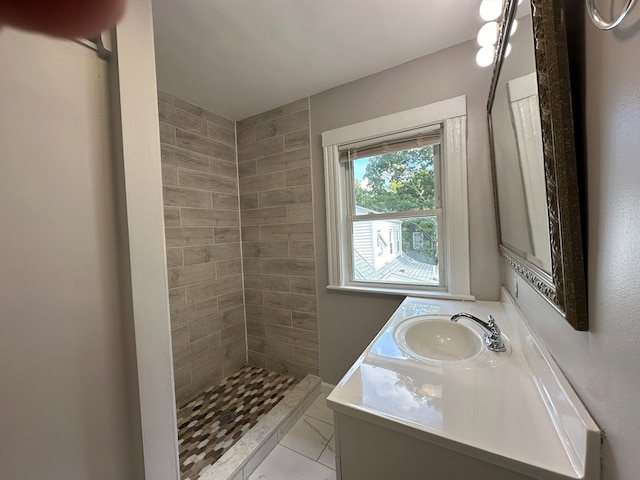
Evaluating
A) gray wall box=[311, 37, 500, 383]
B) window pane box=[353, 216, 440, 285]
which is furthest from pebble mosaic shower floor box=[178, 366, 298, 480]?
window pane box=[353, 216, 440, 285]

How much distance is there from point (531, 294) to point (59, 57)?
1.52 m

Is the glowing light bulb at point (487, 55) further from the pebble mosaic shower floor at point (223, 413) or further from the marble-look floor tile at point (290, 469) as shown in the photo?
the pebble mosaic shower floor at point (223, 413)

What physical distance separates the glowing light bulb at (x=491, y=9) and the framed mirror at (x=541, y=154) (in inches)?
7.8

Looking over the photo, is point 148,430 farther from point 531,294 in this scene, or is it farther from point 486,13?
point 486,13

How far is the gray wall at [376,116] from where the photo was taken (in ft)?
4.67

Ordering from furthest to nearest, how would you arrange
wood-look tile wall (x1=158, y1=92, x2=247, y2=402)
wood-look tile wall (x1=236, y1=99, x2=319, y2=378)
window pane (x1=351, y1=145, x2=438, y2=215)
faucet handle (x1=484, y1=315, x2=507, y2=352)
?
wood-look tile wall (x1=236, y1=99, x2=319, y2=378) < wood-look tile wall (x1=158, y1=92, x2=247, y2=402) < window pane (x1=351, y1=145, x2=438, y2=215) < faucet handle (x1=484, y1=315, x2=507, y2=352)

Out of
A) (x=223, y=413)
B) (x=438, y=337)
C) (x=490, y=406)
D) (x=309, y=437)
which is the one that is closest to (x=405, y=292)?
(x=438, y=337)

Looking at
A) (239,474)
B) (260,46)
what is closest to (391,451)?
(239,474)

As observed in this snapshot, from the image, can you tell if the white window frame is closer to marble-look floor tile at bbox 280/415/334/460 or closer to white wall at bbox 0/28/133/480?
marble-look floor tile at bbox 280/415/334/460

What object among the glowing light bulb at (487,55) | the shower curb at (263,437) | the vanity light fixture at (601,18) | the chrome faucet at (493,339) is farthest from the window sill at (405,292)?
the vanity light fixture at (601,18)

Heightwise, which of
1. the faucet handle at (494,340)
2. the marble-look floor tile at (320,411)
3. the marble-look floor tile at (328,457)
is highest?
the faucet handle at (494,340)

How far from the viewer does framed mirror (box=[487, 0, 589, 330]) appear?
0.45 meters

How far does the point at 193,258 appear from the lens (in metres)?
1.94

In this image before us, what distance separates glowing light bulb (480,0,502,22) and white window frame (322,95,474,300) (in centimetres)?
44
